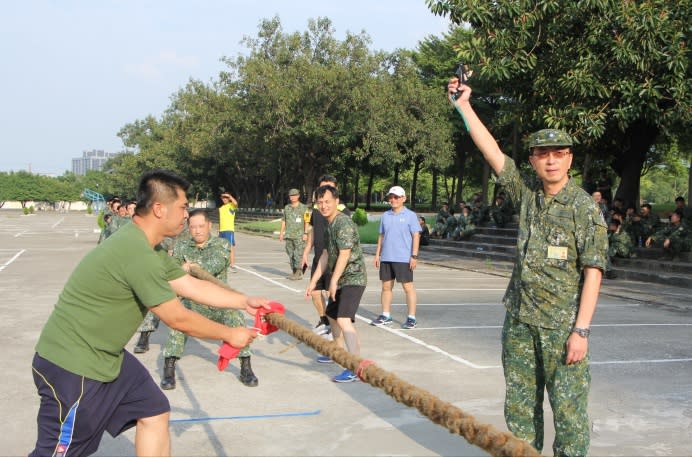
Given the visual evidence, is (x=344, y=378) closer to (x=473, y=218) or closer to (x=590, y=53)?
(x=590, y=53)

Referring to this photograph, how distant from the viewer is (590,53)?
14969 millimetres

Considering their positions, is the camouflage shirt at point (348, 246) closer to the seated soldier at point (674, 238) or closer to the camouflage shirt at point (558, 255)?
the camouflage shirt at point (558, 255)

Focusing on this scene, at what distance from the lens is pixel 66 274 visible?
16016 millimetres

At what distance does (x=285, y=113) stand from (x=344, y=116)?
2.97 metres

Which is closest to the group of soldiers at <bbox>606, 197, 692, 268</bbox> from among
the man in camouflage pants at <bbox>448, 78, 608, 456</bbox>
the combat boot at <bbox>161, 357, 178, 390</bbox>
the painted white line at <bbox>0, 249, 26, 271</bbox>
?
the combat boot at <bbox>161, 357, 178, 390</bbox>

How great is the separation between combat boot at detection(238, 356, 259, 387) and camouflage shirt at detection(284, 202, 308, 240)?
26.4 ft

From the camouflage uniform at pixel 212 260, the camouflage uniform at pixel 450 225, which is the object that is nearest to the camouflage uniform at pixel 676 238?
the camouflage uniform at pixel 450 225

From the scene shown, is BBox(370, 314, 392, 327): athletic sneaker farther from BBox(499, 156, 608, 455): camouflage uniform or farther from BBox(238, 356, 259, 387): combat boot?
BBox(499, 156, 608, 455): camouflage uniform

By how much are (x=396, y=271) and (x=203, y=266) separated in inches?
134

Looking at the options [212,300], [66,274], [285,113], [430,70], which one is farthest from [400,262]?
[430,70]

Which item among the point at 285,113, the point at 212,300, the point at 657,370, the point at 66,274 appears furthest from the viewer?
the point at 285,113

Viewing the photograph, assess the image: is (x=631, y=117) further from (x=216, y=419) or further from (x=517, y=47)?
(x=216, y=419)

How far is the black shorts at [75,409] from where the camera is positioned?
3.18 m

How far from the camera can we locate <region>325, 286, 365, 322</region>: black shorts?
6.83 m
